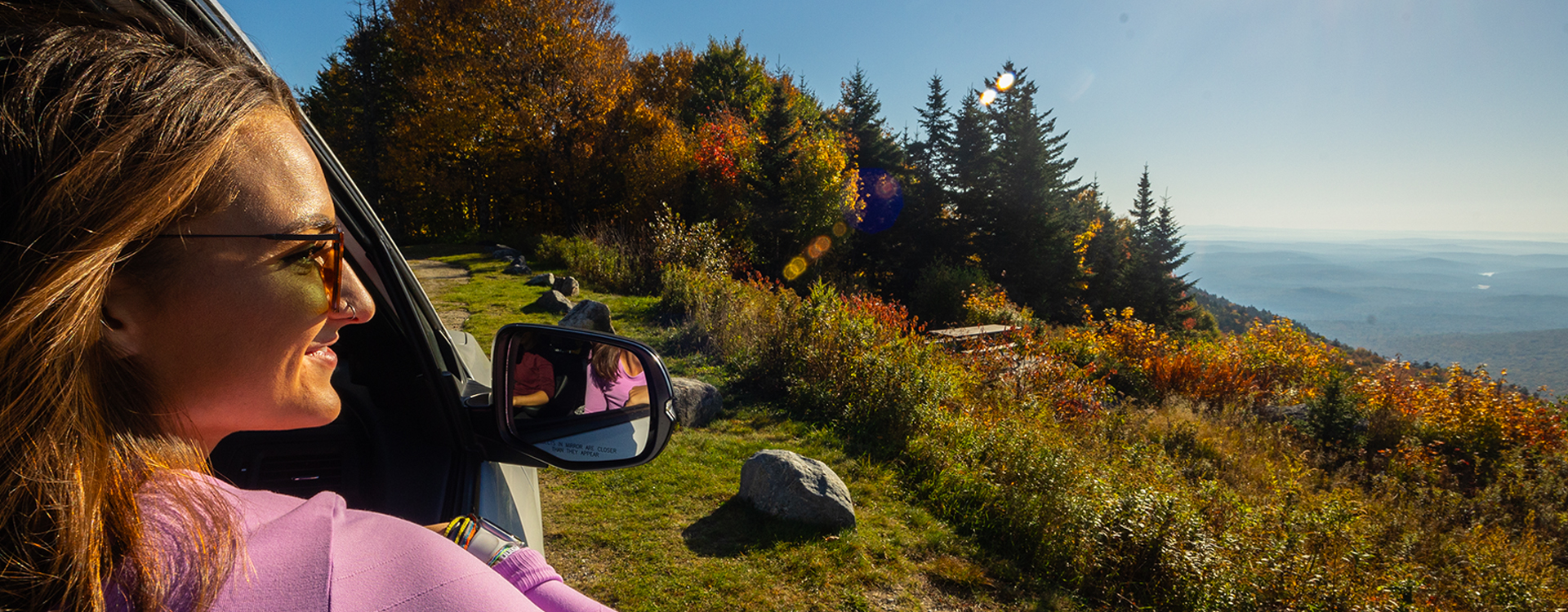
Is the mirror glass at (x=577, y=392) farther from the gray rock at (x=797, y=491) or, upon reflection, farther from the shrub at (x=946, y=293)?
the shrub at (x=946, y=293)

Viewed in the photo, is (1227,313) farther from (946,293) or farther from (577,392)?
(577,392)

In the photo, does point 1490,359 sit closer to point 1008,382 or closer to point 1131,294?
point 1131,294

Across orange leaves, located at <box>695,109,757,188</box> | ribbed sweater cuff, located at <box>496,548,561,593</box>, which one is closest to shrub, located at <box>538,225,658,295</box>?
orange leaves, located at <box>695,109,757,188</box>

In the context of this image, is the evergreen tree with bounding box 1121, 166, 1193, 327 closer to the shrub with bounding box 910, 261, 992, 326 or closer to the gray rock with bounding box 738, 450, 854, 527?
the shrub with bounding box 910, 261, 992, 326

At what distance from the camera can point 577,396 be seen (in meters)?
1.58

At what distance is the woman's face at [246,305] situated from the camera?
1.97 ft

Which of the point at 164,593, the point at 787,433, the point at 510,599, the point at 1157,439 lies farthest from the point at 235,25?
the point at 1157,439

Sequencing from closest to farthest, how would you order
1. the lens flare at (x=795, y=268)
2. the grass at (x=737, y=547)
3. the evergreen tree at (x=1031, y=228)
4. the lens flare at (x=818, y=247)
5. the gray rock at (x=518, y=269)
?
1. the grass at (x=737, y=547)
2. the gray rock at (x=518, y=269)
3. the lens flare at (x=795, y=268)
4. the lens flare at (x=818, y=247)
5. the evergreen tree at (x=1031, y=228)

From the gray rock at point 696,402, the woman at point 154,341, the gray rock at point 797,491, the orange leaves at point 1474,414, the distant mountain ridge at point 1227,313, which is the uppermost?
the woman at point 154,341

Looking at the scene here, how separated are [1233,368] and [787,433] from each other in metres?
11.6

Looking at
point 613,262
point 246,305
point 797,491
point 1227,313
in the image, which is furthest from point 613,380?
point 1227,313

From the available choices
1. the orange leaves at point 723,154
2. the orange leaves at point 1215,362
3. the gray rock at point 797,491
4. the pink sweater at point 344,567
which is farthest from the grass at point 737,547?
the orange leaves at point 723,154

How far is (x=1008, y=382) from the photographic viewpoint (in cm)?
837

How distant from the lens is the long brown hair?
46cm
